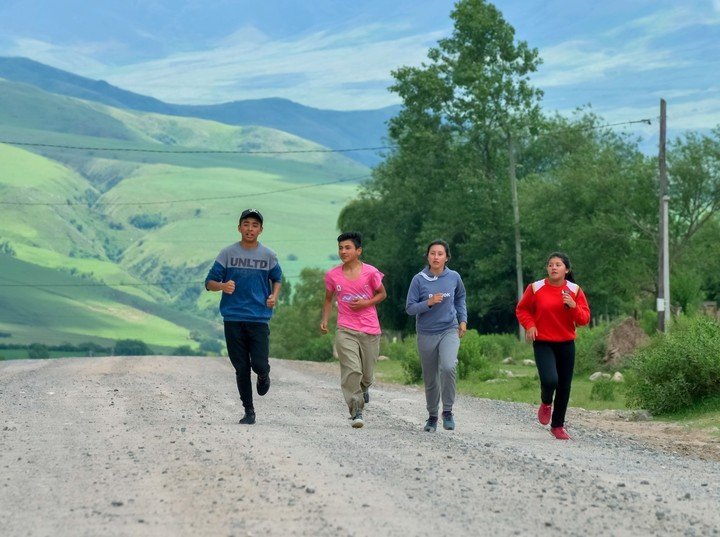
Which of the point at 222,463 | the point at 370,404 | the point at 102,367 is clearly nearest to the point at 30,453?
the point at 222,463

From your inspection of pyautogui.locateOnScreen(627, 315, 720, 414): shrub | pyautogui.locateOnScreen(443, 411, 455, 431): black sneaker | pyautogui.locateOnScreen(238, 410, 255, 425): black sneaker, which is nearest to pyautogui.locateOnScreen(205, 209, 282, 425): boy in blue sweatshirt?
pyautogui.locateOnScreen(238, 410, 255, 425): black sneaker

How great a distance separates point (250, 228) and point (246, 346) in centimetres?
136

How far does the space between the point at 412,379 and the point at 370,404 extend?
30.8 ft

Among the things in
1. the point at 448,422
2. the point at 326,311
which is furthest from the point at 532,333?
the point at 326,311

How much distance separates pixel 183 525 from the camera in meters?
7.91

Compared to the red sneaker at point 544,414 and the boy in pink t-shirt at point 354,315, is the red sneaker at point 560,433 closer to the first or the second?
the red sneaker at point 544,414

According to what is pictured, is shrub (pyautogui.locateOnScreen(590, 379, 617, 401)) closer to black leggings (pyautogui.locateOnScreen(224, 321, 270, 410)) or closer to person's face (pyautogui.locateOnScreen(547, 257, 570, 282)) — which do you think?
person's face (pyautogui.locateOnScreen(547, 257, 570, 282))

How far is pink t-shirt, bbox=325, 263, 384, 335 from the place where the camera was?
48.3 ft

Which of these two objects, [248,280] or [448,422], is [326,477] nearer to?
[248,280]

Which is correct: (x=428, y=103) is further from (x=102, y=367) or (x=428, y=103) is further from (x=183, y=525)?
(x=183, y=525)

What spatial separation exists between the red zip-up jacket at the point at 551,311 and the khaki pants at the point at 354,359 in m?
1.77

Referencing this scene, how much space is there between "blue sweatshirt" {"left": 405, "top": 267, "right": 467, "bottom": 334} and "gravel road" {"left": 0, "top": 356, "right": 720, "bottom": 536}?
1145mm

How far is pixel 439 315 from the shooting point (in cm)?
1451

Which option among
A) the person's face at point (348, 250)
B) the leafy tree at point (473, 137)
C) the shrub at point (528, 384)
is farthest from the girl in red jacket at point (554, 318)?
the leafy tree at point (473, 137)
